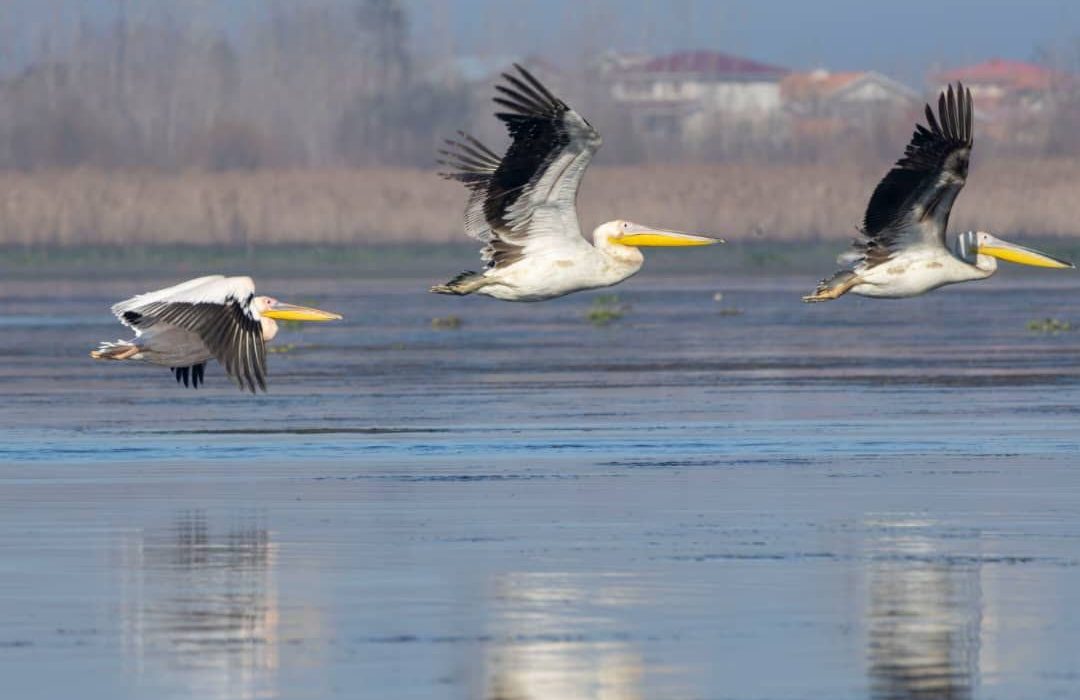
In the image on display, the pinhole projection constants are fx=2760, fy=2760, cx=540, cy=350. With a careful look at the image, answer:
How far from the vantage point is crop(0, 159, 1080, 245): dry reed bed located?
44.0 metres

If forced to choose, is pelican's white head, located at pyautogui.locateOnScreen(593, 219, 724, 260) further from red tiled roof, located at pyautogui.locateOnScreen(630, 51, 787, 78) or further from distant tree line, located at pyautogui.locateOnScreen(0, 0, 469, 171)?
red tiled roof, located at pyautogui.locateOnScreen(630, 51, 787, 78)

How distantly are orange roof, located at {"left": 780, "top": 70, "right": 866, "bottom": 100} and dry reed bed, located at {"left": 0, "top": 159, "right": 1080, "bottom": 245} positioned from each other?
40.8m

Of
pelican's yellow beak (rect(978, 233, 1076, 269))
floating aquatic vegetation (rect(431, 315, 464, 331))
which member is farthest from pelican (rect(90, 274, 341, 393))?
floating aquatic vegetation (rect(431, 315, 464, 331))

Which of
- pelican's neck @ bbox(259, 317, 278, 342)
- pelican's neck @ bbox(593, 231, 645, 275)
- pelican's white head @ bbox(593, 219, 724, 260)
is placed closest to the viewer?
pelican's neck @ bbox(259, 317, 278, 342)

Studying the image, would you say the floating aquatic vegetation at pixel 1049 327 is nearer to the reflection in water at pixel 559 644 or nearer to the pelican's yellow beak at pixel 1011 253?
the pelican's yellow beak at pixel 1011 253

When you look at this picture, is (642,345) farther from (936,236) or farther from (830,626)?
(830,626)

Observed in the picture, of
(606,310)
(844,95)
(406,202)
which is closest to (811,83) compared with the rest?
(844,95)

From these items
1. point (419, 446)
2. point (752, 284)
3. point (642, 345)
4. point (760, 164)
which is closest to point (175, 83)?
point (760, 164)

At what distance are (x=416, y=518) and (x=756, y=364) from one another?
10.3 meters

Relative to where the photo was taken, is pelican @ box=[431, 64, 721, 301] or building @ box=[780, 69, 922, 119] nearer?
pelican @ box=[431, 64, 721, 301]

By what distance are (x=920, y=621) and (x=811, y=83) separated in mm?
89127

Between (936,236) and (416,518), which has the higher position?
(936,236)

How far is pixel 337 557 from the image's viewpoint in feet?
35.0

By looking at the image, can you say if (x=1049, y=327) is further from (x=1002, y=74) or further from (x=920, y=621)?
(x=1002, y=74)
